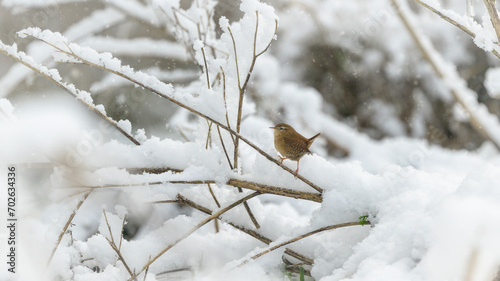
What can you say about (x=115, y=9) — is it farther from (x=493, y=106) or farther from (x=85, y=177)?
(x=493, y=106)

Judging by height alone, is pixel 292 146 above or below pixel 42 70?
above

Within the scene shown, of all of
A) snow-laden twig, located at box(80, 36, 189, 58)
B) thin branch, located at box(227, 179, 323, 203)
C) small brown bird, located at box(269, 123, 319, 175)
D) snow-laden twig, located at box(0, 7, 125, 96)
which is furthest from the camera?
snow-laden twig, located at box(80, 36, 189, 58)

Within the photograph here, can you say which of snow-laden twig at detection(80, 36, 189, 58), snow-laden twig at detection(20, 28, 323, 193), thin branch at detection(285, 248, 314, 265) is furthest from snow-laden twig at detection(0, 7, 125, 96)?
thin branch at detection(285, 248, 314, 265)

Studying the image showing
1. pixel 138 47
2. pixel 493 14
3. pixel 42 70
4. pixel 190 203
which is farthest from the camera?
pixel 138 47

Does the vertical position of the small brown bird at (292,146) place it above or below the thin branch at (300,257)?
above

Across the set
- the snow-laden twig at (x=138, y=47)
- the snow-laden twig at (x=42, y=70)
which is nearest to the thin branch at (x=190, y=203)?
the snow-laden twig at (x=42, y=70)

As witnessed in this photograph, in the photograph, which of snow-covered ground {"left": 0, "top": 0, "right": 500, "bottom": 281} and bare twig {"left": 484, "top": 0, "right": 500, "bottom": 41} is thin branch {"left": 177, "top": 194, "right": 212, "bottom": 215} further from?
bare twig {"left": 484, "top": 0, "right": 500, "bottom": 41}

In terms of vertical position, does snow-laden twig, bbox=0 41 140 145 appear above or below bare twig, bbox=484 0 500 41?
below

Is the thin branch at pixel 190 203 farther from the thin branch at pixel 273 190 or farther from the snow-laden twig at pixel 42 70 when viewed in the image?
the snow-laden twig at pixel 42 70

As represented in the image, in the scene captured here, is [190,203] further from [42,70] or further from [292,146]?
[42,70]

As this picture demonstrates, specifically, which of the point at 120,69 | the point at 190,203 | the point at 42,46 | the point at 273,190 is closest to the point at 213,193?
the point at 190,203

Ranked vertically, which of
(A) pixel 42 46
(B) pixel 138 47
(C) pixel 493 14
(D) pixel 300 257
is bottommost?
(D) pixel 300 257

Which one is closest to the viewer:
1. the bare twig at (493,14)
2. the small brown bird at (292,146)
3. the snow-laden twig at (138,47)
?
the bare twig at (493,14)

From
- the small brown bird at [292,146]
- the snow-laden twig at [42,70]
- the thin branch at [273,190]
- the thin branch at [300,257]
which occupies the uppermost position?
the small brown bird at [292,146]
